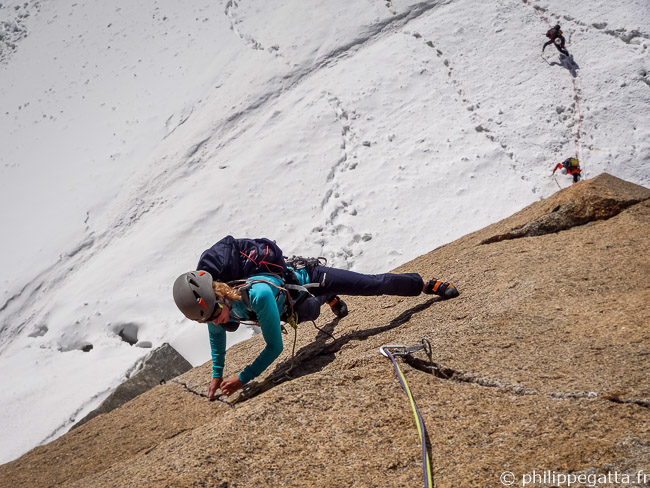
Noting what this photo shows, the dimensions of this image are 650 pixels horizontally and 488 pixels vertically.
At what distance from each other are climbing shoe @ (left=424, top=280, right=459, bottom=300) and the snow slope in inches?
193

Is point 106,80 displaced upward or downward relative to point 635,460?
upward

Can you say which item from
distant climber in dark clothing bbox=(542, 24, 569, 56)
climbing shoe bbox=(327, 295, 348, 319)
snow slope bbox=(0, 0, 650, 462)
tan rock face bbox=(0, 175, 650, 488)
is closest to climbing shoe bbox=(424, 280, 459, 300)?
tan rock face bbox=(0, 175, 650, 488)

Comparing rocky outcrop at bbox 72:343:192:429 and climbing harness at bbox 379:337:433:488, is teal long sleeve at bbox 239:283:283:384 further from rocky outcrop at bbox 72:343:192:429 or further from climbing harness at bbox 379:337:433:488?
rocky outcrop at bbox 72:343:192:429

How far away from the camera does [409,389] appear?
10.4ft

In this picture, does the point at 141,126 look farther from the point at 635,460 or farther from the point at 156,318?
the point at 635,460

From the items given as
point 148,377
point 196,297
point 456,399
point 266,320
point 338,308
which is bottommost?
point 148,377

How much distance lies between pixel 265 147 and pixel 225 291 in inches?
351

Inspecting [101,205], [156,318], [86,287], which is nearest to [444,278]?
[156,318]

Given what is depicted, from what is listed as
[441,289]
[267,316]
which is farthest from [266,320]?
[441,289]

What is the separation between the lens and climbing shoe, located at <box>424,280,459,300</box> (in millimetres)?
4590

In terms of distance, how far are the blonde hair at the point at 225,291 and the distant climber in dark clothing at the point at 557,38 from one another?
11118mm

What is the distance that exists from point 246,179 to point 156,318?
3.70m

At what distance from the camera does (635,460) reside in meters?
2.23

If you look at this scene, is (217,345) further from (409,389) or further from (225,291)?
(409,389)
